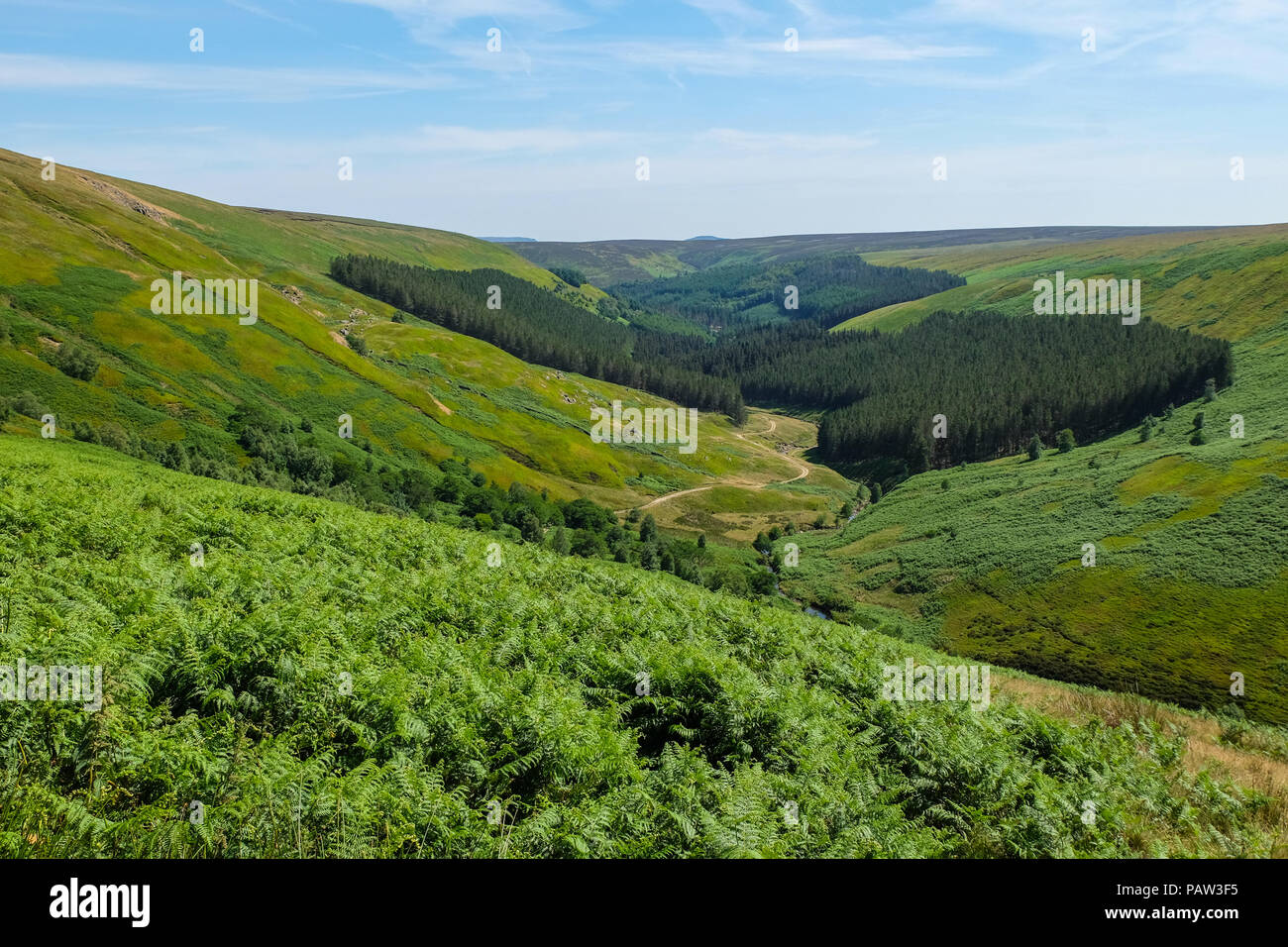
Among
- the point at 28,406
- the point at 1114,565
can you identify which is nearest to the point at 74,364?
the point at 28,406

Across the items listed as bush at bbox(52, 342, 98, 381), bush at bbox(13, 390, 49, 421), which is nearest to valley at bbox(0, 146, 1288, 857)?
bush at bbox(13, 390, 49, 421)

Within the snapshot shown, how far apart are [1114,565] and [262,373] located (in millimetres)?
108279

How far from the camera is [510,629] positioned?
16.6 meters

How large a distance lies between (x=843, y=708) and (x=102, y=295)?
11470cm

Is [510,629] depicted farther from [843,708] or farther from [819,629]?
[819,629]

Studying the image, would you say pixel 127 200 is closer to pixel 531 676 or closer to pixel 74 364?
pixel 74 364

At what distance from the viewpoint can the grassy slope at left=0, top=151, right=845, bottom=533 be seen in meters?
78.7

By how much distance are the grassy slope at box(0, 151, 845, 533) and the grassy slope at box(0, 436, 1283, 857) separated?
50.8 m

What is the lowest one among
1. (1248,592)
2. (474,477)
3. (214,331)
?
(1248,592)

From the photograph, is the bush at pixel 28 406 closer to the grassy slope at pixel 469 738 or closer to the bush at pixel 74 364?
the bush at pixel 74 364

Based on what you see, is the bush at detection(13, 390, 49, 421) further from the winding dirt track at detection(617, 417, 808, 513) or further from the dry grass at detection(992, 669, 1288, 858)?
the winding dirt track at detection(617, 417, 808, 513)

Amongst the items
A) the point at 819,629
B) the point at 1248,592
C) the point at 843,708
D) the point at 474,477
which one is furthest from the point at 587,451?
the point at 843,708
